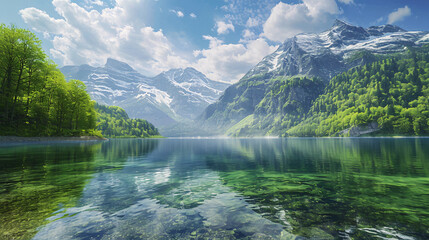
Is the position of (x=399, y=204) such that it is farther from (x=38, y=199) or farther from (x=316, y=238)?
(x=38, y=199)

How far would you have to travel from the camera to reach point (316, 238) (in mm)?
7578

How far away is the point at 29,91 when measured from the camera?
64750 mm

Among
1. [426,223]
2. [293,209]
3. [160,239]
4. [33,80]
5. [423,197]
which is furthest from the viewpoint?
[33,80]

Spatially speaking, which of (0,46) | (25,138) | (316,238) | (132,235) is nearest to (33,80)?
(0,46)

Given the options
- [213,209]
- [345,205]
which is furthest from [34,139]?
[345,205]

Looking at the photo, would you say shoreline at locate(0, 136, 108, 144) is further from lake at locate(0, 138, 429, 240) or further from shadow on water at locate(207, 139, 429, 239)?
shadow on water at locate(207, 139, 429, 239)

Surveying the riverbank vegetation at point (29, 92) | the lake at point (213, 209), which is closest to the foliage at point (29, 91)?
the riverbank vegetation at point (29, 92)

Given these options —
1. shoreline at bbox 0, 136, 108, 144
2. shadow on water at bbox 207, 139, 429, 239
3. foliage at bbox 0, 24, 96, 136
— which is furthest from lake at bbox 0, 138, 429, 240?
foliage at bbox 0, 24, 96, 136

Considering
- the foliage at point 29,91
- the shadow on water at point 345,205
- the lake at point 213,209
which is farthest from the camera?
the foliage at point 29,91

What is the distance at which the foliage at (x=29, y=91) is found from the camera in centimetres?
5647

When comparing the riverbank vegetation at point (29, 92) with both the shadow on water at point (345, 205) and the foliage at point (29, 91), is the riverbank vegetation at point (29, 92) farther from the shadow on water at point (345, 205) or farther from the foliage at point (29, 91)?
the shadow on water at point (345, 205)

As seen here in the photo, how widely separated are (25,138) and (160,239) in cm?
8294

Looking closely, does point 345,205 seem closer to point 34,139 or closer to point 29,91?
point 29,91

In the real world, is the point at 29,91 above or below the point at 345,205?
above
